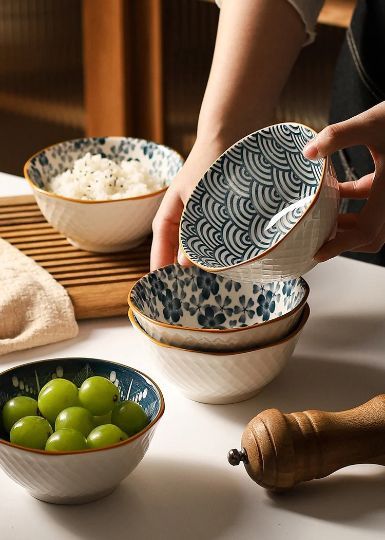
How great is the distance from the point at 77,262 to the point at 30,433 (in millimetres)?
608

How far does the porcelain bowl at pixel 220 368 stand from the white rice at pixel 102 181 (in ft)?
1.46

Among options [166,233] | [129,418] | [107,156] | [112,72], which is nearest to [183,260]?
[166,233]

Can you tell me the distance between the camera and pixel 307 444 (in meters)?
0.82

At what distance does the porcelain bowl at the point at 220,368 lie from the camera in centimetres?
95

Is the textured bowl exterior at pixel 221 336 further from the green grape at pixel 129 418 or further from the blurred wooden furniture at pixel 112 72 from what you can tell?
the blurred wooden furniture at pixel 112 72

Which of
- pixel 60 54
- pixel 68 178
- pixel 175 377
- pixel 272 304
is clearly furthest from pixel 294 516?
pixel 60 54

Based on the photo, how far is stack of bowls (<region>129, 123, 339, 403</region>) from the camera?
948 mm

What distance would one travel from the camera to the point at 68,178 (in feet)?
4.71

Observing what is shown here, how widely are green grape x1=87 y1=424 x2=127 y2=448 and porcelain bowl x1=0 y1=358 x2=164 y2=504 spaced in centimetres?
1

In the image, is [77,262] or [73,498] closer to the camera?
[73,498]

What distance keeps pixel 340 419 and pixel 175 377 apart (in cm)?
21

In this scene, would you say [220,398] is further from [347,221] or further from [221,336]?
[347,221]

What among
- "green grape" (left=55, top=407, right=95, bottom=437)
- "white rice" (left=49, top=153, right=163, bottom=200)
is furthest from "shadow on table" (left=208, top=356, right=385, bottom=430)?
"white rice" (left=49, top=153, right=163, bottom=200)

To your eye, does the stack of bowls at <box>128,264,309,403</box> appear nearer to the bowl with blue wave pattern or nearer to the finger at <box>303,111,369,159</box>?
the bowl with blue wave pattern
